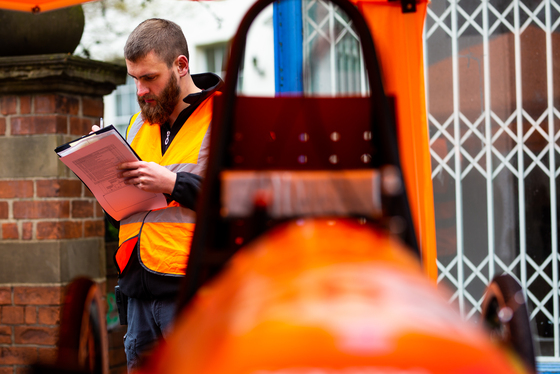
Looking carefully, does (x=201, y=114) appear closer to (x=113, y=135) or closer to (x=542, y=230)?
(x=113, y=135)

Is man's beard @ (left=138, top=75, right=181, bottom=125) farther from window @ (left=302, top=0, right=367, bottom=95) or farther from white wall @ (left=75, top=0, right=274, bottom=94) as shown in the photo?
white wall @ (left=75, top=0, right=274, bottom=94)

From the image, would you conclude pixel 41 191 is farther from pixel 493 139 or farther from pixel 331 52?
pixel 493 139

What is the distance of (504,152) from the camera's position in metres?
3.15

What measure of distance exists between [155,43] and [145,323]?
1127 mm

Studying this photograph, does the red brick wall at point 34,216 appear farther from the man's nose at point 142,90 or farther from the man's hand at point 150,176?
the man's hand at point 150,176

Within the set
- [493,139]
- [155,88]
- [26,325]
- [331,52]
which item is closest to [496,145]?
[493,139]

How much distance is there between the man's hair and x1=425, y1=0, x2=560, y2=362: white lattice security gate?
1784 millimetres

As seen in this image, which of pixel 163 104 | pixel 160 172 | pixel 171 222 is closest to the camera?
pixel 160 172

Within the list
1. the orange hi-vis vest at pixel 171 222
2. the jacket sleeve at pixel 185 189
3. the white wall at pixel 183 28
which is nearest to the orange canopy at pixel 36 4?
the orange hi-vis vest at pixel 171 222

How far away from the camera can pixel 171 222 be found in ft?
6.33

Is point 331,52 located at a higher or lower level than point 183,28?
lower

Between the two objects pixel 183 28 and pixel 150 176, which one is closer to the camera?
pixel 150 176

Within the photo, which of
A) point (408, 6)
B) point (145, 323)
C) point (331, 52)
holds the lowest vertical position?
point (145, 323)

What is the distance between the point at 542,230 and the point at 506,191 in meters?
0.32
